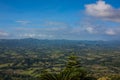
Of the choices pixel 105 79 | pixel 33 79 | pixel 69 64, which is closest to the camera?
pixel 105 79

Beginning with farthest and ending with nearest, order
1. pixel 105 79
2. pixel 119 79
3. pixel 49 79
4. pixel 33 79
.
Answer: pixel 33 79 < pixel 119 79 < pixel 105 79 < pixel 49 79

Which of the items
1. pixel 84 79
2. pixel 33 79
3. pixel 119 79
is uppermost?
pixel 84 79

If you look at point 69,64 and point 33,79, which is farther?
point 33,79

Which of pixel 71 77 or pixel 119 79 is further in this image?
pixel 119 79

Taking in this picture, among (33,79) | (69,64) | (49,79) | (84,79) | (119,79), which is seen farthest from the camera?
(33,79)

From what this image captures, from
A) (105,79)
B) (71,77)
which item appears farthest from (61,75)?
(105,79)

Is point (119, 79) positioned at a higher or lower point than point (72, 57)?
lower

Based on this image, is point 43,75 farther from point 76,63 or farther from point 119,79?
point 119,79

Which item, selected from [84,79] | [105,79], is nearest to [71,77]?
[84,79]

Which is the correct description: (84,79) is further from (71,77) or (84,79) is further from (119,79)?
(119,79)
